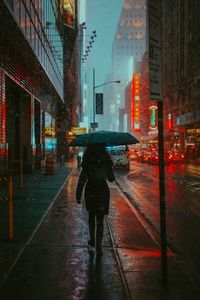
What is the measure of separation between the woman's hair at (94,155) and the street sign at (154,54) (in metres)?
A: 1.98

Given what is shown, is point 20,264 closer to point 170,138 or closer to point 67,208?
point 67,208

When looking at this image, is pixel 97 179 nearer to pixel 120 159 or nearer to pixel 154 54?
pixel 154 54

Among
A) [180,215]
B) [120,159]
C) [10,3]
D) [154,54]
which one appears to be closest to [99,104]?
[120,159]

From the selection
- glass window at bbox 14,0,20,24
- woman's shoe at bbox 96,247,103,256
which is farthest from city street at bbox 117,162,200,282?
glass window at bbox 14,0,20,24

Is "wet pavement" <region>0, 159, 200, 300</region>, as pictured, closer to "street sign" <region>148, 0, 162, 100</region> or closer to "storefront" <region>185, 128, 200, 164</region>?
"street sign" <region>148, 0, 162, 100</region>

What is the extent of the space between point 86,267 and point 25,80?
75.1 ft

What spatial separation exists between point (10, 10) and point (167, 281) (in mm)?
13686

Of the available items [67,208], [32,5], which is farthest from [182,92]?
[67,208]

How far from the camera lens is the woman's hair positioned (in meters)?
7.98

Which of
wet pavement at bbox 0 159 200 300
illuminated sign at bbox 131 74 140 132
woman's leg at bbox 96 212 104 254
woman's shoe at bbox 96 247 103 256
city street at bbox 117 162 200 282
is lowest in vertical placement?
city street at bbox 117 162 200 282

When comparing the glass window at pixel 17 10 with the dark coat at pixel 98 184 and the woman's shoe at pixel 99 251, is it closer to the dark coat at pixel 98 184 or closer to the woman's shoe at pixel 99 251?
the dark coat at pixel 98 184

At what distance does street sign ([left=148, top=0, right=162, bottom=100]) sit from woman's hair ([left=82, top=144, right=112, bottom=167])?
77.8 inches

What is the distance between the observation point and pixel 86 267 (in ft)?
23.2

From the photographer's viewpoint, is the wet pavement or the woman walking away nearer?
the wet pavement
